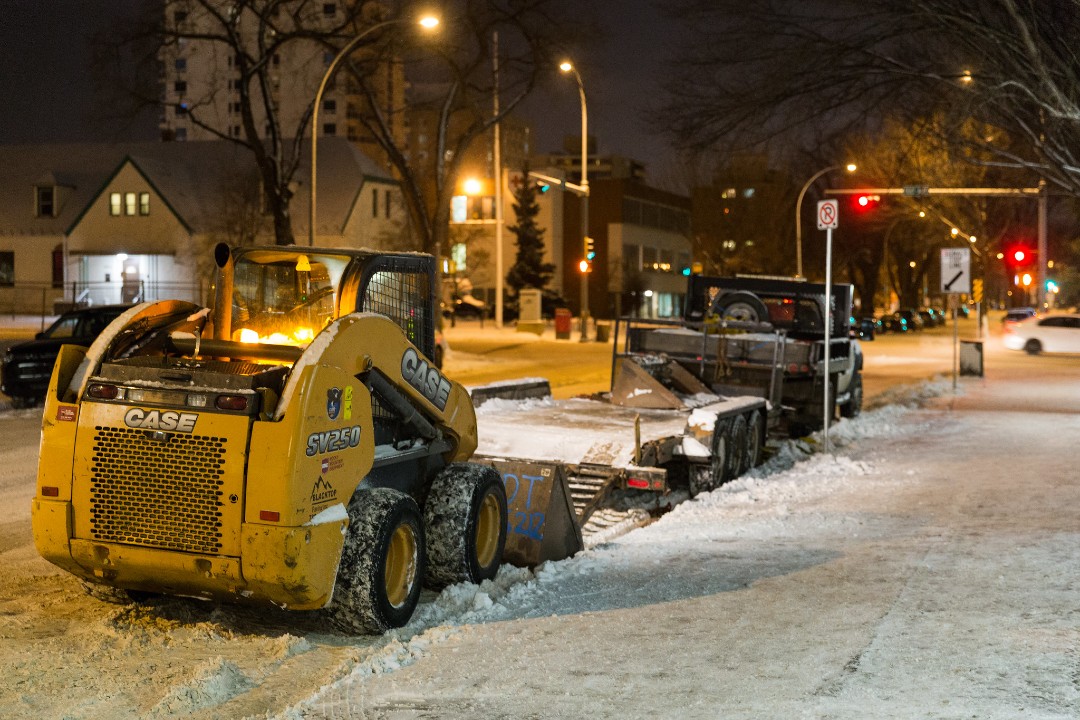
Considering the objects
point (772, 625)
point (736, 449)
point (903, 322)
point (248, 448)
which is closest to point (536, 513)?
point (772, 625)

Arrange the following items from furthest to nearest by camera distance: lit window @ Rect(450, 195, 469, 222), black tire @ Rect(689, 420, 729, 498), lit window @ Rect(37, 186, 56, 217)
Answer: lit window @ Rect(450, 195, 469, 222)
lit window @ Rect(37, 186, 56, 217)
black tire @ Rect(689, 420, 729, 498)

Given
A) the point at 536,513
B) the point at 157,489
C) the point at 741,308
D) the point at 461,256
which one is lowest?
the point at 536,513

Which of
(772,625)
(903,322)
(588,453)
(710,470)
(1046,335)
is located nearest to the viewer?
(772,625)

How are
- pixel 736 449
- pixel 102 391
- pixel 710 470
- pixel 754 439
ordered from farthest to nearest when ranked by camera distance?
pixel 754 439, pixel 736 449, pixel 710 470, pixel 102 391

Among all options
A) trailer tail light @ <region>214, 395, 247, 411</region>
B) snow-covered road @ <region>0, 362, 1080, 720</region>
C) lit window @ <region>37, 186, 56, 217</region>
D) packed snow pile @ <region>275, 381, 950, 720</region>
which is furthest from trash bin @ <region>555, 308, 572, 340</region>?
trailer tail light @ <region>214, 395, 247, 411</region>

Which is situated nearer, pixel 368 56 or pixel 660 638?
pixel 660 638

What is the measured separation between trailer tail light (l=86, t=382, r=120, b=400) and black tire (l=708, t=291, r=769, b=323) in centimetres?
1235

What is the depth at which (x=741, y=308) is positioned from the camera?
18.3m

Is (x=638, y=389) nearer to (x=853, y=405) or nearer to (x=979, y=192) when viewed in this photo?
(x=853, y=405)

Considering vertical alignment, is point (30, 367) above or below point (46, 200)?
below

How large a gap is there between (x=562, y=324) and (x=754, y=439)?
1374 inches

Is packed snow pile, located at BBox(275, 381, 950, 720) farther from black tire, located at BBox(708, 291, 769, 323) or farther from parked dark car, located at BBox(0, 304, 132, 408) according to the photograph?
parked dark car, located at BBox(0, 304, 132, 408)

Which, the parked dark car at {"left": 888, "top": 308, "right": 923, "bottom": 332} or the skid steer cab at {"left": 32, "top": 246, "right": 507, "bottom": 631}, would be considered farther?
the parked dark car at {"left": 888, "top": 308, "right": 923, "bottom": 332}

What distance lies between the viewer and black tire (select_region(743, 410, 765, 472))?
46.3 ft
